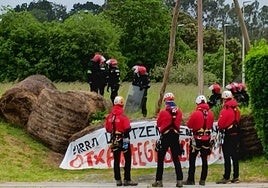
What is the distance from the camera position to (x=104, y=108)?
19656 millimetres

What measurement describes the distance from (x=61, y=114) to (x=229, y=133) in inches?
259

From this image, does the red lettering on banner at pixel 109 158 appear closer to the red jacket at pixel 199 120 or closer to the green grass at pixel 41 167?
the green grass at pixel 41 167

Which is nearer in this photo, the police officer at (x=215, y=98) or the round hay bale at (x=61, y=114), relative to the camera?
the round hay bale at (x=61, y=114)

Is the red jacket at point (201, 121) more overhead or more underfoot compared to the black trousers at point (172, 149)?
more overhead

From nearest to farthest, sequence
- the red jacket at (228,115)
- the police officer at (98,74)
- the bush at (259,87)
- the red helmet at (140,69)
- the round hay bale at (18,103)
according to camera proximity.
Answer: the red jacket at (228,115)
the bush at (259,87)
the round hay bale at (18,103)
the red helmet at (140,69)
the police officer at (98,74)

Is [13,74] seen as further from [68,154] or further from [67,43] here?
[68,154]

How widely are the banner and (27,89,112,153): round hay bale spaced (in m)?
1.46

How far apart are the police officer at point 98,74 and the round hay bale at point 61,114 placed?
6.53ft

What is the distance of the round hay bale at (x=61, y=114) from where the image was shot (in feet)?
62.2

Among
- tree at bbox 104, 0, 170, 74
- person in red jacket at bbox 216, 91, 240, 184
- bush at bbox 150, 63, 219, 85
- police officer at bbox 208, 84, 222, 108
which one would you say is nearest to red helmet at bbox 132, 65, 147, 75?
police officer at bbox 208, 84, 222, 108

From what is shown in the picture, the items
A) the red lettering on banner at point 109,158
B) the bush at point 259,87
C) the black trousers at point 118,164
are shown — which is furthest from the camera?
the red lettering on banner at point 109,158

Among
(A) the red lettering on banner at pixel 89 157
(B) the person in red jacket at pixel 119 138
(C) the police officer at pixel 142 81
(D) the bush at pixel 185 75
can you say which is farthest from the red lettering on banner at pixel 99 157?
(D) the bush at pixel 185 75

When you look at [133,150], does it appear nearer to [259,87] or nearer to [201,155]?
[201,155]

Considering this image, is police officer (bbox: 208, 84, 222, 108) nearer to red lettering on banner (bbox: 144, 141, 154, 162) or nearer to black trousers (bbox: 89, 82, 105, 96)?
red lettering on banner (bbox: 144, 141, 154, 162)
